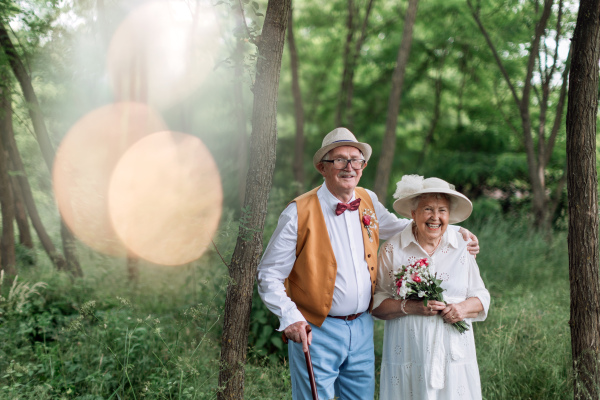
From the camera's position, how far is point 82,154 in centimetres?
973

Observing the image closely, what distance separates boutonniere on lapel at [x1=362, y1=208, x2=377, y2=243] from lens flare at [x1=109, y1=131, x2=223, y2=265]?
15.2ft

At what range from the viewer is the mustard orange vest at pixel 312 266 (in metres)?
3.04

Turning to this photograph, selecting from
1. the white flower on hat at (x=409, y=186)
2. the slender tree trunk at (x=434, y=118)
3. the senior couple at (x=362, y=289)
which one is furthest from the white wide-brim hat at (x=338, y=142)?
the slender tree trunk at (x=434, y=118)

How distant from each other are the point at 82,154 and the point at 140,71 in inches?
92.6

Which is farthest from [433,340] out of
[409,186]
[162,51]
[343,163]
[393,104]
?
[162,51]

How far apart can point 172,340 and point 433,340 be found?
3.04m

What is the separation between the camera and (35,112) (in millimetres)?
6457

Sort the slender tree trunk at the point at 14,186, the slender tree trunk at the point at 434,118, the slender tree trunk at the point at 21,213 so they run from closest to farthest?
the slender tree trunk at the point at 14,186 → the slender tree trunk at the point at 21,213 → the slender tree trunk at the point at 434,118

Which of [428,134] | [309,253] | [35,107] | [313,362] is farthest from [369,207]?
[428,134]

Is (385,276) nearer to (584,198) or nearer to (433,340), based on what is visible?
(433,340)

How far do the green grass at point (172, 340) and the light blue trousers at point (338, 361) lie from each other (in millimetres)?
584

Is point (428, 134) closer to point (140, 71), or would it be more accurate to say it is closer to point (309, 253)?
point (140, 71)

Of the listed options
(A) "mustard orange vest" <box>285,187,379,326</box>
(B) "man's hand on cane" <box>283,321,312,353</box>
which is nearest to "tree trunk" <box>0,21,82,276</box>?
(A) "mustard orange vest" <box>285,187,379,326</box>

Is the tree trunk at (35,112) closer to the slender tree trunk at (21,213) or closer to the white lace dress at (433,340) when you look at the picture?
the slender tree trunk at (21,213)
